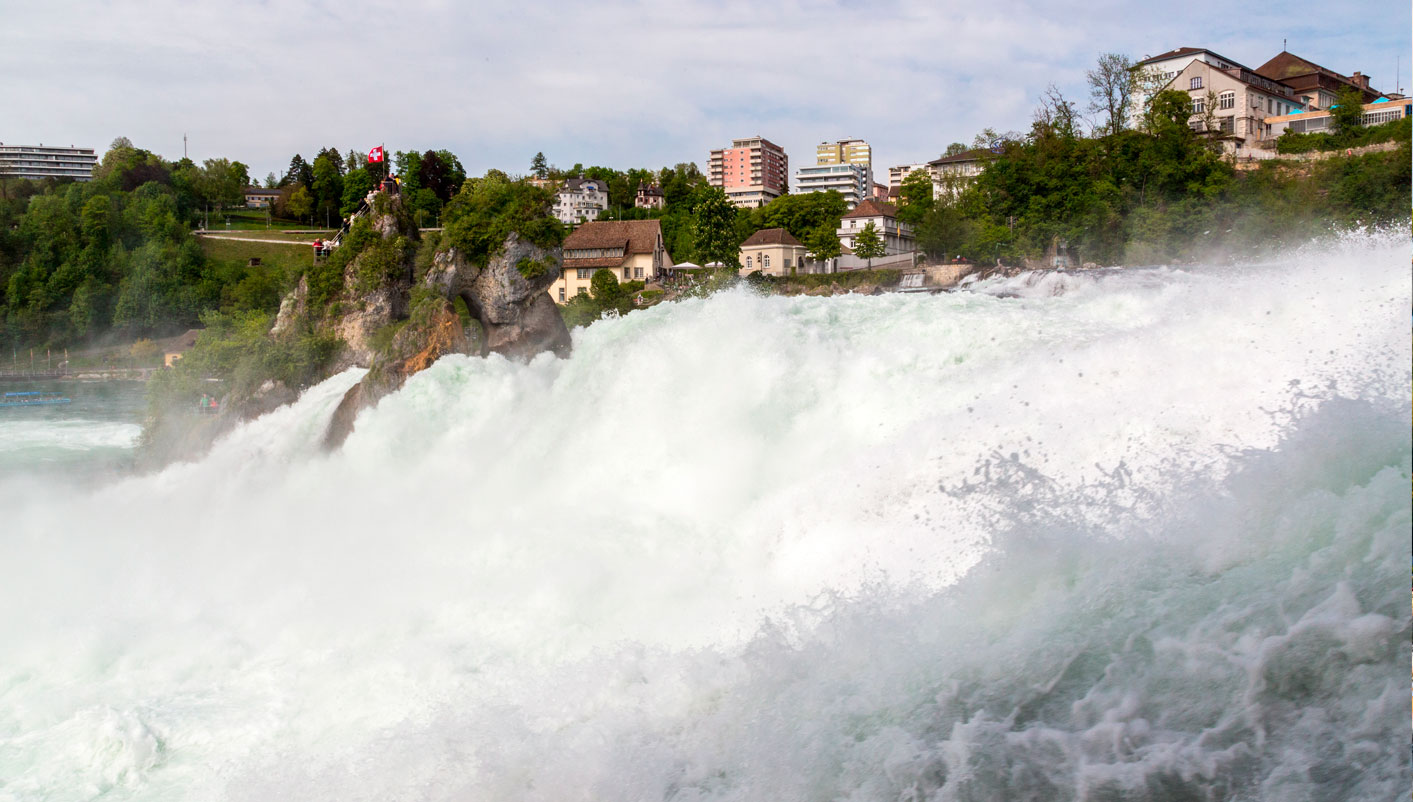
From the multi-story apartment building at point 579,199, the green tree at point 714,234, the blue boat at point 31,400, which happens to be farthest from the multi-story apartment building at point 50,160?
the green tree at point 714,234

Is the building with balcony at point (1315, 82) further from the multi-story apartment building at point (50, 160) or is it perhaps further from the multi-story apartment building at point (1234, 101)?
the multi-story apartment building at point (50, 160)

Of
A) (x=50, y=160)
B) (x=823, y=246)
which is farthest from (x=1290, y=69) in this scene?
(x=50, y=160)

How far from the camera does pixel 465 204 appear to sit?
57.1ft

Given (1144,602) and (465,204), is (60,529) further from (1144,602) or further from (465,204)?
(1144,602)

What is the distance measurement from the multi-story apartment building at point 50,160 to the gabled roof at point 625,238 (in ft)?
227

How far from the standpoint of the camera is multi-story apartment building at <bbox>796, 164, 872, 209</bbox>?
12331 centimetres

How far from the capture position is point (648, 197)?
346 ft

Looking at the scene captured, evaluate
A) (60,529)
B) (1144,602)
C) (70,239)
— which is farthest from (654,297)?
(70,239)

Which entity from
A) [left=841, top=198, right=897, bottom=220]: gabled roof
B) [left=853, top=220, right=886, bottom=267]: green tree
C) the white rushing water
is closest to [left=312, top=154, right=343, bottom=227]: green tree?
[left=841, top=198, right=897, bottom=220]: gabled roof

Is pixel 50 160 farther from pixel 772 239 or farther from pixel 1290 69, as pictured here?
pixel 1290 69

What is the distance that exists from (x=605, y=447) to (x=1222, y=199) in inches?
1193

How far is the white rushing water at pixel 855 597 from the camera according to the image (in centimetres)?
489

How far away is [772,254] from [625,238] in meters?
9.41

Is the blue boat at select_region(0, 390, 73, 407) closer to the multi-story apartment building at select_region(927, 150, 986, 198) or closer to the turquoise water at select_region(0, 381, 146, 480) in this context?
the turquoise water at select_region(0, 381, 146, 480)
